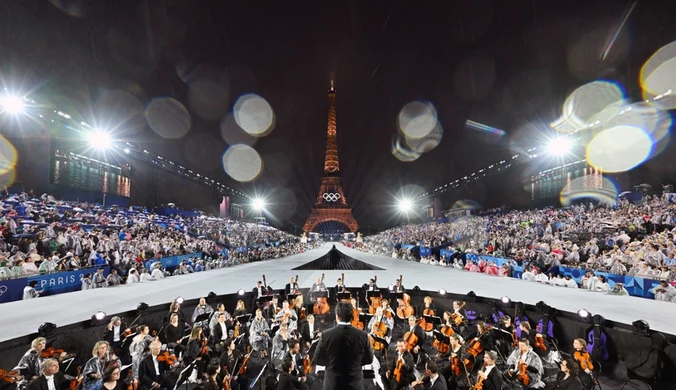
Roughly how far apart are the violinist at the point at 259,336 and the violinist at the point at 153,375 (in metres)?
2.56

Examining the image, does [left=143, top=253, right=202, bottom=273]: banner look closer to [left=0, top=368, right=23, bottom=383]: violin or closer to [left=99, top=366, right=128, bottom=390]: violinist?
[left=0, top=368, right=23, bottom=383]: violin

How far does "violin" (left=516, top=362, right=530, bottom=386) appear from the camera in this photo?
23.7 feet

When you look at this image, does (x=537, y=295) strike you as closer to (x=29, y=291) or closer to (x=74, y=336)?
(x=74, y=336)

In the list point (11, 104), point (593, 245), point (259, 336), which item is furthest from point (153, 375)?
point (11, 104)

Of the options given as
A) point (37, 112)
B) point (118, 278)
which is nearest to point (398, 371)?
point (118, 278)

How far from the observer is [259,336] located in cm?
989

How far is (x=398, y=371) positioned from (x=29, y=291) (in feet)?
44.3

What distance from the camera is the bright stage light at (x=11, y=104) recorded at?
2465cm

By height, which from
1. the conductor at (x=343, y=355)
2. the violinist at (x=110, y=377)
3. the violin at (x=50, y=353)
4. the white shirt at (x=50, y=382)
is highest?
the conductor at (x=343, y=355)

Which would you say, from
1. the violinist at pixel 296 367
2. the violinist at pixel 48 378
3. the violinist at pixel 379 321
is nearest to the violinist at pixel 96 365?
the violinist at pixel 48 378

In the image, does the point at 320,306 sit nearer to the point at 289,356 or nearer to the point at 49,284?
the point at 289,356

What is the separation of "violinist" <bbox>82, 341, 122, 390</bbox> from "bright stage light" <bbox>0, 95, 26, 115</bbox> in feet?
95.5

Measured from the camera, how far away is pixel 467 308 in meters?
13.1

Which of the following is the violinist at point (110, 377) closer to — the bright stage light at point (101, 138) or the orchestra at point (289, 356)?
the orchestra at point (289, 356)
